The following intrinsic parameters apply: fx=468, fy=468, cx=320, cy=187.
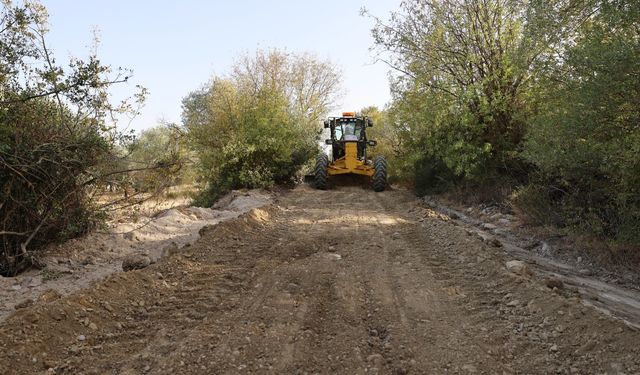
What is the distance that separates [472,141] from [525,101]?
169 cm

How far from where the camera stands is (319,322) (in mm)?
4254

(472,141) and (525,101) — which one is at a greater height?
(525,101)

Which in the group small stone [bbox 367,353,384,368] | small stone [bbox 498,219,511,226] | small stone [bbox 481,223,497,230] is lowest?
small stone [bbox 481,223,497,230]

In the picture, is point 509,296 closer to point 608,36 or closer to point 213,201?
point 608,36

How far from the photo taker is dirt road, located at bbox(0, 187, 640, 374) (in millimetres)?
3461

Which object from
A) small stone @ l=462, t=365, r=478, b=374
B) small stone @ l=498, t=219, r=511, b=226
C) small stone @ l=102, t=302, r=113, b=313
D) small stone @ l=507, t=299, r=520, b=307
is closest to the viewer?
small stone @ l=462, t=365, r=478, b=374

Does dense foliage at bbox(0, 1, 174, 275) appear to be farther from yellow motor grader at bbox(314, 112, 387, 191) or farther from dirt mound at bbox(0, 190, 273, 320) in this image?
yellow motor grader at bbox(314, 112, 387, 191)

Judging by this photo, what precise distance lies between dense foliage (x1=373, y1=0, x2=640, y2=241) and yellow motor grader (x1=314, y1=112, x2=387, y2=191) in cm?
135

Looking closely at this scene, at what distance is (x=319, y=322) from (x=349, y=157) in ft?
46.4

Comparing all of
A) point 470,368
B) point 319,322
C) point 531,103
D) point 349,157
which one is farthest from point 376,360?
point 349,157

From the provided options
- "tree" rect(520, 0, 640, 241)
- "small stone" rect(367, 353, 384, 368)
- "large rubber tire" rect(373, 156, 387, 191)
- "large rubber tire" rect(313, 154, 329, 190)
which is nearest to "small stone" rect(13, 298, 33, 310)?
"small stone" rect(367, 353, 384, 368)

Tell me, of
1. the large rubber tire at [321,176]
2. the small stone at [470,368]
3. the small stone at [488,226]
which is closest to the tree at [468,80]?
the small stone at [488,226]

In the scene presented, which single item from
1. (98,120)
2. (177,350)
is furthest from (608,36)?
(98,120)

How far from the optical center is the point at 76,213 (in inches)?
258
